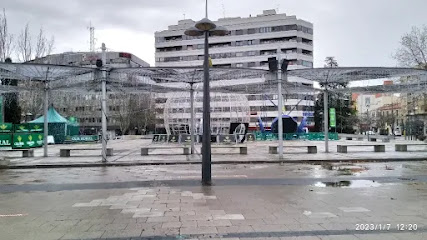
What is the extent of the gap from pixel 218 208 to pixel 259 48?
94.7 meters

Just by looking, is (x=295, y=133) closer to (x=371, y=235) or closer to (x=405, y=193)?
(x=405, y=193)

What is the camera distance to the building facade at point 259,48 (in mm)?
94562

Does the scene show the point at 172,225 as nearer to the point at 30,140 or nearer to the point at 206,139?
the point at 206,139

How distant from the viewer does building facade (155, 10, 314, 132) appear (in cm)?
9456

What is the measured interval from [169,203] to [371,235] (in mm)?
4453

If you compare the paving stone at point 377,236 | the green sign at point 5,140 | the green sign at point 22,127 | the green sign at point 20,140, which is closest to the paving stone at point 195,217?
the paving stone at point 377,236

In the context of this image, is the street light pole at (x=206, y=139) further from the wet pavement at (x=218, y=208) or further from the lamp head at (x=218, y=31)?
the lamp head at (x=218, y=31)

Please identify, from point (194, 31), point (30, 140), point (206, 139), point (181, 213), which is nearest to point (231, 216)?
point (181, 213)

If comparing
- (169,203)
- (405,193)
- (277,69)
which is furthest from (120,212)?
(277,69)

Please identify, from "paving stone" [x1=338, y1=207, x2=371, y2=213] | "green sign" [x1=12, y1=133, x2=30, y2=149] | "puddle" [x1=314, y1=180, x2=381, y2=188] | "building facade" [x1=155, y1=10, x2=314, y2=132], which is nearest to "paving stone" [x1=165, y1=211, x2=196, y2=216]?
"paving stone" [x1=338, y1=207, x2=371, y2=213]

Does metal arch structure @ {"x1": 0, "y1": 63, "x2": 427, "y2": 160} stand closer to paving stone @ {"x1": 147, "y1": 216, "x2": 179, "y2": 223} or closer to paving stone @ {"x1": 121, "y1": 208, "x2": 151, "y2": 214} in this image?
paving stone @ {"x1": 121, "y1": 208, "x2": 151, "y2": 214}

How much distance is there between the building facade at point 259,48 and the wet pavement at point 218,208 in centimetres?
7842

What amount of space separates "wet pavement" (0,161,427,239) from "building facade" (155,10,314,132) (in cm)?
7842

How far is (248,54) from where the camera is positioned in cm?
10088
